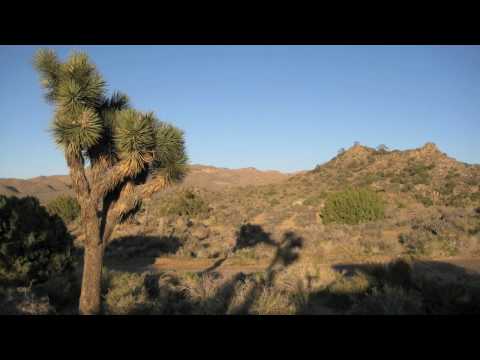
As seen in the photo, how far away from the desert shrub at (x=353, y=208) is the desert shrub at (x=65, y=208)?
66.3 ft

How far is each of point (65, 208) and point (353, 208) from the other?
74.2ft

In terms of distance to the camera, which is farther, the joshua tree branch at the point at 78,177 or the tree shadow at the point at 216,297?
the joshua tree branch at the point at 78,177

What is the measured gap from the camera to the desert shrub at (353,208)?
24.4 metres

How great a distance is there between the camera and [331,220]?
2509cm

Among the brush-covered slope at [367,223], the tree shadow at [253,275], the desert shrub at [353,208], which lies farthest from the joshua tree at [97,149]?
the desert shrub at [353,208]

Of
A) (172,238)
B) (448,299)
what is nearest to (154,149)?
(448,299)

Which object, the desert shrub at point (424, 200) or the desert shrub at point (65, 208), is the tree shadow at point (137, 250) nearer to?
the desert shrub at point (65, 208)

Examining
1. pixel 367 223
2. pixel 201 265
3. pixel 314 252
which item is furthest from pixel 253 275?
pixel 367 223

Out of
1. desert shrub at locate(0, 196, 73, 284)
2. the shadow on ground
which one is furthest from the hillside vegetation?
desert shrub at locate(0, 196, 73, 284)

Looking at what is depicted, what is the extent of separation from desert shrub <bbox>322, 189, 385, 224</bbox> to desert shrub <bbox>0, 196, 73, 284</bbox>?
1776cm

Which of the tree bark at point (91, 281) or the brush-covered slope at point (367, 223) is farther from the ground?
the brush-covered slope at point (367, 223)

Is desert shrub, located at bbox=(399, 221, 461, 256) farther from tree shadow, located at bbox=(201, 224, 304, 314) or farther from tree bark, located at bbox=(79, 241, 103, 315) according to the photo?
tree bark, located at bbox=(79, 241, 103, 315)

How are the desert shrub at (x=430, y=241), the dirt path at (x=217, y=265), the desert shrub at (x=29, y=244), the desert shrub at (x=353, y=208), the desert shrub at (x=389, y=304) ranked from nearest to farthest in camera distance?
1. the desert shrub at (x=389, y=304)
2. the desert shrub at (x=29, y=244)
3. the dirt path at (x=217, y=265)
4. the desert shrub at (x=430, y=241)
5. the desert shrub at (x=353, y=208)

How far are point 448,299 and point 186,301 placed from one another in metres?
5.76
